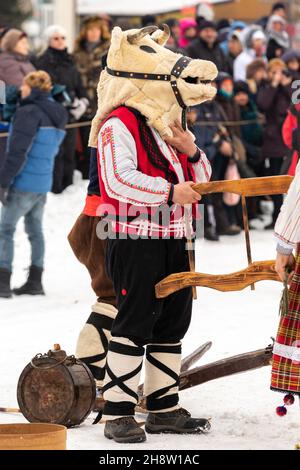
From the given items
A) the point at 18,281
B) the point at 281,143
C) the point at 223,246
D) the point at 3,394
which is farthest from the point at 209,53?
the point at 3,394

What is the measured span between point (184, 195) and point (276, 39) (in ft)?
42.7

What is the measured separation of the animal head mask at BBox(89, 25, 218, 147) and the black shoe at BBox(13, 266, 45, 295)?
481cm

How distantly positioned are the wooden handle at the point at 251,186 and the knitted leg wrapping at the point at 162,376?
2.59 feet

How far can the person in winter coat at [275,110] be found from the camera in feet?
49.0

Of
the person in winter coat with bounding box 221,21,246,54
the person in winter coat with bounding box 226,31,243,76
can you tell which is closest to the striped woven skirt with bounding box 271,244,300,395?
the person in winter coat with bounding box 226,31,243,76

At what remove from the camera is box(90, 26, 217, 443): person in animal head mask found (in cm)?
578

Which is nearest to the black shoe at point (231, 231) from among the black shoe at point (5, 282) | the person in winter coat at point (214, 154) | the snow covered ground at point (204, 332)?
the person in winter coat at point (214, 154)

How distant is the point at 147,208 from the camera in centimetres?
586

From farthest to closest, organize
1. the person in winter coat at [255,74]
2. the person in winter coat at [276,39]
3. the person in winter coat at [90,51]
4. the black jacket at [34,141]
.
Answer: the person in winter coat at [276,39], the person in winter coat at [255,74], the person in winter coat at [90,51], the black jacket at [34,141]

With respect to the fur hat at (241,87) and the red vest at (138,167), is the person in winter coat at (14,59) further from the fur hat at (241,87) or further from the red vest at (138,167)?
the red vest at (138,167)

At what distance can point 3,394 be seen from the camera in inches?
268

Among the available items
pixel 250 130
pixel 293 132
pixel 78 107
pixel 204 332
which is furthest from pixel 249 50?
pixel 204 332

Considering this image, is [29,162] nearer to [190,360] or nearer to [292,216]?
[190,360]

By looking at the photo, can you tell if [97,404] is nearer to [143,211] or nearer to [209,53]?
[143,211]
